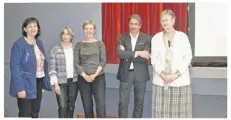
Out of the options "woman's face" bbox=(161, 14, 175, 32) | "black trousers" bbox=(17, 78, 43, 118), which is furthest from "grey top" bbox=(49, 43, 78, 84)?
"woman's face" bbox=(161, 14, 175, 32)

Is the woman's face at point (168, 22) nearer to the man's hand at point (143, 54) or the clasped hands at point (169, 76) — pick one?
the man's hand at point (143, 54)

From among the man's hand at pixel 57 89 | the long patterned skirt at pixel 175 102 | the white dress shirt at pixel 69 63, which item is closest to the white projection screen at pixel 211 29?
the long patterned skirt at pixel 175 102

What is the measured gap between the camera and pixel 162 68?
2619 millimetres

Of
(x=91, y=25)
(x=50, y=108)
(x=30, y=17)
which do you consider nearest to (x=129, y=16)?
(x=91, y=25)

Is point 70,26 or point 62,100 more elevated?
point 70,26

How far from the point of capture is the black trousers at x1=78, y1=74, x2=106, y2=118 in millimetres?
2717

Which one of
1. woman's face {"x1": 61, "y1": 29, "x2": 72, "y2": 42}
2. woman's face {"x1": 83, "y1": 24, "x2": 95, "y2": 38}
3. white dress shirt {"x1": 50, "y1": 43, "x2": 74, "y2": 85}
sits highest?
woman's face {"x1": 83, "y1": 24, "x2": 95, "y2": 38}

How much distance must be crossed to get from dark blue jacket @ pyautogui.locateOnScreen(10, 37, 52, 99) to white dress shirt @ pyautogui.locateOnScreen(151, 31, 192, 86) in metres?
1.03

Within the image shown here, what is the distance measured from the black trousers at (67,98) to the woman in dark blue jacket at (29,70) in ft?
0.40

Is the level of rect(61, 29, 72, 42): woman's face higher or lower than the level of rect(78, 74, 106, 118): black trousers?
higher

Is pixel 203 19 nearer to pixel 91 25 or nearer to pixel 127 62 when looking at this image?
pixel 127 62

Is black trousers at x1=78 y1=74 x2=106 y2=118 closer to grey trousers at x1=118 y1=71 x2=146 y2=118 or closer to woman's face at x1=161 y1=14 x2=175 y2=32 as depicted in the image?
grey trousers at x1=118 y1=71 x2=146 y2=118

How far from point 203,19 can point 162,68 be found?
0.55 m

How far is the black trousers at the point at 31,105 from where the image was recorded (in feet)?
8.64
